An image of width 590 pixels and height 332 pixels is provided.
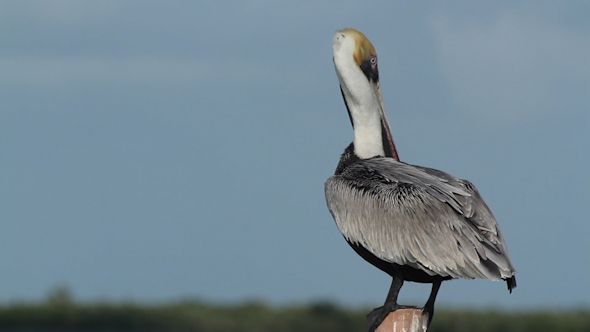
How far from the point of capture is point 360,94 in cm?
607

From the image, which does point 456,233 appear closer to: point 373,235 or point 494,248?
point 494,248

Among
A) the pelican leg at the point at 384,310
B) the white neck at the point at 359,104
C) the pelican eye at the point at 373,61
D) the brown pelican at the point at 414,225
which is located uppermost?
the pelican eye at the point at 373,61

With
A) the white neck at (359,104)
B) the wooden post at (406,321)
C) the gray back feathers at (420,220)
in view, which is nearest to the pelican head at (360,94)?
the white neck at (359,104)

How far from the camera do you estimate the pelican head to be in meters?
6.06

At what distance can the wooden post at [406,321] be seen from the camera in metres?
4.84

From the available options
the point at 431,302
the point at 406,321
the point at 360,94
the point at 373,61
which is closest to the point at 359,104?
the point at 360,94

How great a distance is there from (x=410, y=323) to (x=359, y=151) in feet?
5.27

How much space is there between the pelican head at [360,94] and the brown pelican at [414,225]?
0.18 meters

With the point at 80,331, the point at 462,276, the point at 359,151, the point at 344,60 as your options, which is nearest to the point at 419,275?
the point at 462,276

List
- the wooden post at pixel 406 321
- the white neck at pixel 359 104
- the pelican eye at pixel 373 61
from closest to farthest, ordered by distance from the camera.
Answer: the wooden post at pixel 406 321 → the white neck at pixel 359 104 → the pelican eye at pixel 373 61

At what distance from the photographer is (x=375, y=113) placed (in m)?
6.13

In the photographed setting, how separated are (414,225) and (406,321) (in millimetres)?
623

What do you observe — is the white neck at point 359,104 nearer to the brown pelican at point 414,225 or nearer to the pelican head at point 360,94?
the pelican head at point 360,94

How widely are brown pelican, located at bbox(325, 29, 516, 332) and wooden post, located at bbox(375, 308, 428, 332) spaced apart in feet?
0.14
